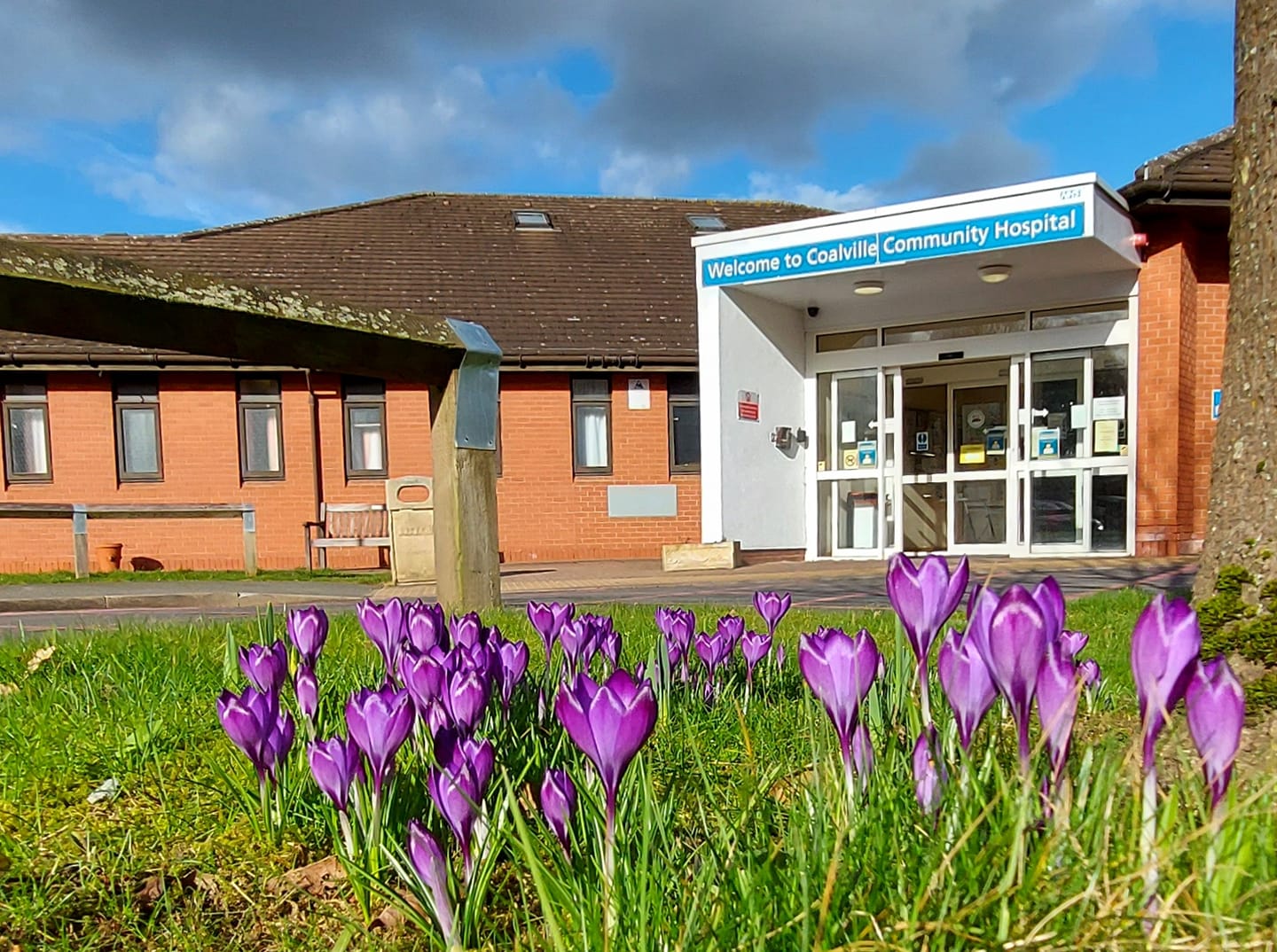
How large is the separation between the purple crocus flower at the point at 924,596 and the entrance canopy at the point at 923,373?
10.4 m

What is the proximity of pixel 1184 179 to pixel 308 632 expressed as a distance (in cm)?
1201

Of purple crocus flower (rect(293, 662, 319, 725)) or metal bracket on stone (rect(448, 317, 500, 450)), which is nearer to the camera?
purple crocus flower (rect(293, 662, 319, 725))

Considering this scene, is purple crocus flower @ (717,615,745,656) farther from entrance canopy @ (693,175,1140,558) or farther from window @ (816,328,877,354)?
window @ (816,328,877,354)

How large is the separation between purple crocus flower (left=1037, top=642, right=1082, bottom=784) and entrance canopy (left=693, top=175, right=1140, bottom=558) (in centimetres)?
1054

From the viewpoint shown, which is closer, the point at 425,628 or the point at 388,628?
the point at 425,628

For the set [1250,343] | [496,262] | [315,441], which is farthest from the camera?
[496,262]

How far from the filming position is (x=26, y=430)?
17125 millimetres

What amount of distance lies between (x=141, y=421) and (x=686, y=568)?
11.9m

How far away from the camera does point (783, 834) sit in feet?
Answer: 4.09

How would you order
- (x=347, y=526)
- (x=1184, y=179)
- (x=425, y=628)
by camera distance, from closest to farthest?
(x=425, y=628) < (x=1184, y=179) < (x=347, y=526)

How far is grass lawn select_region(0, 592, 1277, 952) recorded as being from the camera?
95cm

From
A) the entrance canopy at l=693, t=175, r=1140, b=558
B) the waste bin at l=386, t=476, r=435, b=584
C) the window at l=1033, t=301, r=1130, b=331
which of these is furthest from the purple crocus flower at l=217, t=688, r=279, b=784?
the window at l=1033, t=301, r=1130, b=331

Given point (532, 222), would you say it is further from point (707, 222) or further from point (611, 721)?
point (611, 721)

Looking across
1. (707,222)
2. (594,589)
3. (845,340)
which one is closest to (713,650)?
(594,589)
